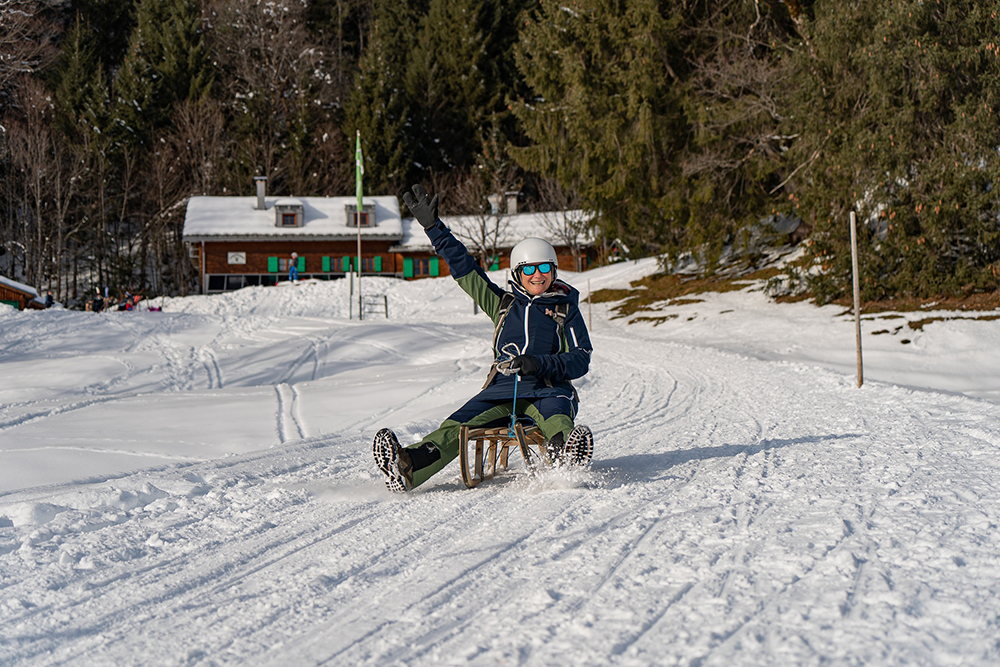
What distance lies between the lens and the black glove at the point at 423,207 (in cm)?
551

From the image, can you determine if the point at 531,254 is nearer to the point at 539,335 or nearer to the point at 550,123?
the point at 539,335

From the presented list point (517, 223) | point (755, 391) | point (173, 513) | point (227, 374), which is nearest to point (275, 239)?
point (517, 223)

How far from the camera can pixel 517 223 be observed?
47750 millimetres

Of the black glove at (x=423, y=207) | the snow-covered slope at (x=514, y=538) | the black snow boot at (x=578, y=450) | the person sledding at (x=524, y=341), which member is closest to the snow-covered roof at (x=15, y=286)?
the snow-covered slope at (x=514, y=538)

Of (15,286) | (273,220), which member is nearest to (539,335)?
(15,286)

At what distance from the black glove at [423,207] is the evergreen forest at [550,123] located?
12.8m

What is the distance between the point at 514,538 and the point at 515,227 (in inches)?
1725

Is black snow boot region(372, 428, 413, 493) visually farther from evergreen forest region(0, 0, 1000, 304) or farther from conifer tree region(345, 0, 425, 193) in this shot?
conifer tree region(345, 0, 425, 193)

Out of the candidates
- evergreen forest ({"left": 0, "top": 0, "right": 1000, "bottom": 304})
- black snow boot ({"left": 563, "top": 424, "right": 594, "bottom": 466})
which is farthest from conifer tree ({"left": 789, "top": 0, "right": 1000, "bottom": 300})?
black snow boot ({"left": 563, "top": 424, "right": 594, "bottom": 466})

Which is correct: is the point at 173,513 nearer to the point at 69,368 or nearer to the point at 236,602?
the point at 236,602

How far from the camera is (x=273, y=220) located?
4597 centimetres

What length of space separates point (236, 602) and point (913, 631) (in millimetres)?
2301

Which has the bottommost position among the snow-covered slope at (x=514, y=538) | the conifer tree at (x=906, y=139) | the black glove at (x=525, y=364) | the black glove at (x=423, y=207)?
the snow-covered slope at (x=514, y=538)

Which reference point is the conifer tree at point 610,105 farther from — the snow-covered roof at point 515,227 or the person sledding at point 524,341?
the snow-covered roof at point 515,227
